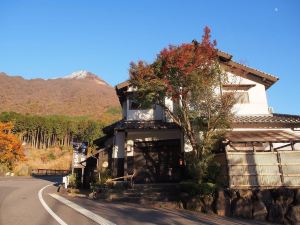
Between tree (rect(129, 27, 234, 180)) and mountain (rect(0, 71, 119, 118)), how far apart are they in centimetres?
9104

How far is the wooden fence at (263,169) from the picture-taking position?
12.4 meters

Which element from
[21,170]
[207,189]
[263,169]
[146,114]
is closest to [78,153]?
[146,114]

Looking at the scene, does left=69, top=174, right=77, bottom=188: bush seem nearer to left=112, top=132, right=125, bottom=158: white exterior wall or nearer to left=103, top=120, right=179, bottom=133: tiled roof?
left=112, top=132, right=125, bottom=158: white exterior wall

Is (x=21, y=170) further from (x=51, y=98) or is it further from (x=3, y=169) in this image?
(x=51, y=98)

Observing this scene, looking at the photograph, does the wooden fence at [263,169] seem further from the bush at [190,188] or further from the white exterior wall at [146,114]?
the white exterior wall at [146,114]

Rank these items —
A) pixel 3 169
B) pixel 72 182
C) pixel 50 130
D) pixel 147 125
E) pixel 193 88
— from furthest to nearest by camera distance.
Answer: pixel 50 130 → pixel 3 169 → pixel 72 182 → pixel 147 125 → pixel 193 88

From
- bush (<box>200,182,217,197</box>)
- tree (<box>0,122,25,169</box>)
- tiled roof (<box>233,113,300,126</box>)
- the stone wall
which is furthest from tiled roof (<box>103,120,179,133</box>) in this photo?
tree (<box>0,122,25,169</box>)

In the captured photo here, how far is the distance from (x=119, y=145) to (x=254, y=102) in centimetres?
963

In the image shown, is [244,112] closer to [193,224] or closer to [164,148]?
[164,148]

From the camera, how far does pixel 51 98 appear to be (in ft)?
453

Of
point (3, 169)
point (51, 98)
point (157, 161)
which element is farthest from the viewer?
point (51, 98)

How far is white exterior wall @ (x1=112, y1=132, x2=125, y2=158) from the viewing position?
726 inches

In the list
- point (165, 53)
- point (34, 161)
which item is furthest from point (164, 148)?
point (34, 161)

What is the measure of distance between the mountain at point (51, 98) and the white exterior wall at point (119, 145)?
86501 mm
